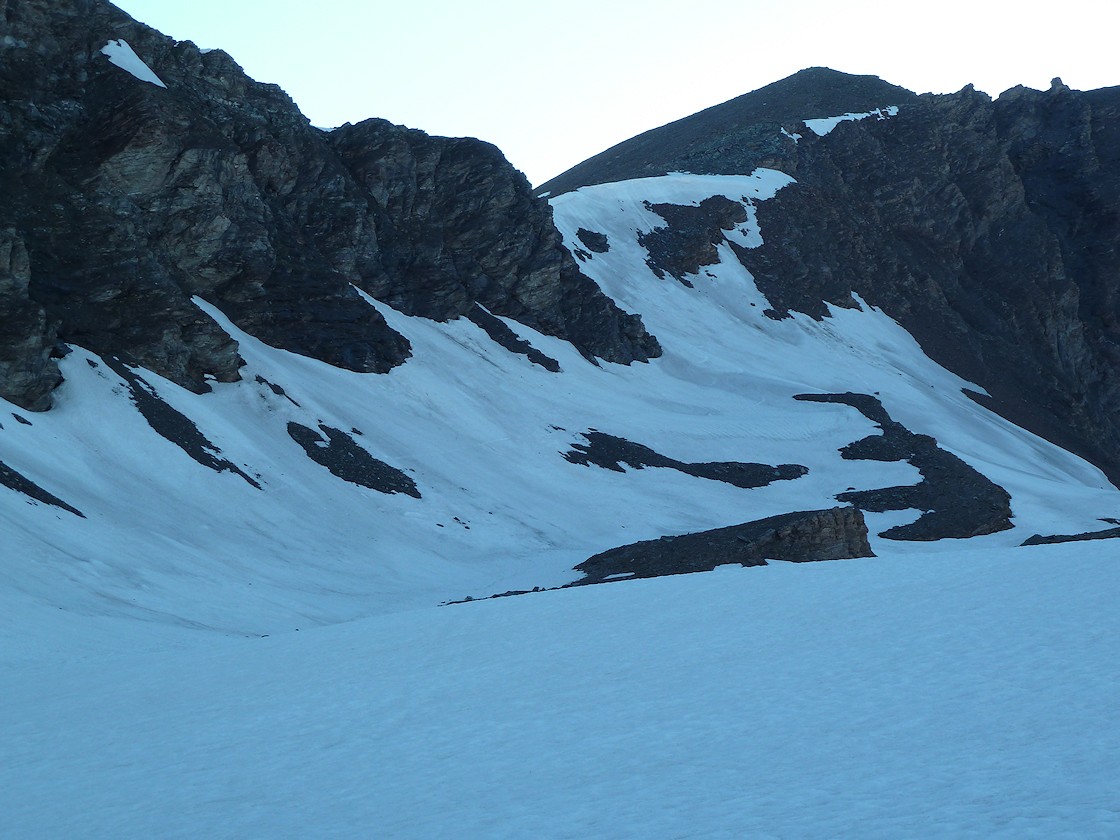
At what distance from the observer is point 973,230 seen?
98.6m

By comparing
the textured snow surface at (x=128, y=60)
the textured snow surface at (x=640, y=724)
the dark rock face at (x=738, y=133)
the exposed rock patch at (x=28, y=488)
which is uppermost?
the dark rock face at (x=738, y=133)

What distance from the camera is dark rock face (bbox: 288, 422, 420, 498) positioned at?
41.1 m

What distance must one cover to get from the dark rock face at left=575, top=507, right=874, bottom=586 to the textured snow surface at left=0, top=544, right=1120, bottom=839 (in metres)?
14.9

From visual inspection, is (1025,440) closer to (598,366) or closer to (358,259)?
(598,366)

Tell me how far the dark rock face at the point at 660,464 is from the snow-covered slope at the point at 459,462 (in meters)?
0.78

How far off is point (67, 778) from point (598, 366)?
57595 millimetres

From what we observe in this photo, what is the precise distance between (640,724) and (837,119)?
10594 centimetres

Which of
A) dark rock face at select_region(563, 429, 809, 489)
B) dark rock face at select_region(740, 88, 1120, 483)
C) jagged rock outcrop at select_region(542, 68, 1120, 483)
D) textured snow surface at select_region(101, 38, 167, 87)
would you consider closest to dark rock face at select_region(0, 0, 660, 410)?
textured snow surface at select_region(101, 38, 167, 87)

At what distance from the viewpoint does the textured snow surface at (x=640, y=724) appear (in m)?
6.99

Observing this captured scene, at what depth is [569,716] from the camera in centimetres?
979

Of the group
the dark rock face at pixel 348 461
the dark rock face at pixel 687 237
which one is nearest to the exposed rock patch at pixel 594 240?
the dark rock face at pixel 687 237

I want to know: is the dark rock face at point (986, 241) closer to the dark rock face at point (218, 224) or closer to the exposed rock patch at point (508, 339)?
the dark rock face at point (218, 224)

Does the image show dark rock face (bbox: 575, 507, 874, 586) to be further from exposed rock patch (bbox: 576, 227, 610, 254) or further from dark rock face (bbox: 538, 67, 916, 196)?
Answer: dark rock face (bbox: 538, 67, 916, 196)

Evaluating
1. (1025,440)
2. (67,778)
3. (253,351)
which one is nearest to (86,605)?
(67,778)
